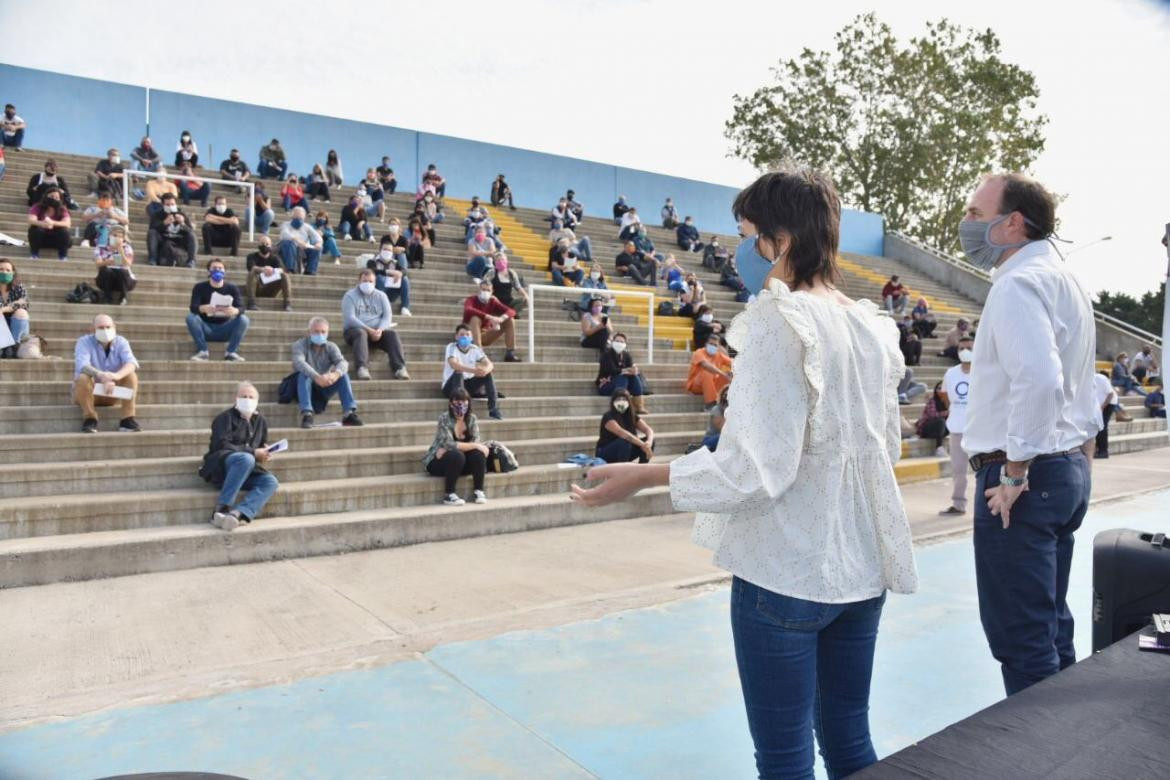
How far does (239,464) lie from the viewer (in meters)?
6.73

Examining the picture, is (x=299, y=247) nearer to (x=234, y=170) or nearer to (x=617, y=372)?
(x=617, y=372)

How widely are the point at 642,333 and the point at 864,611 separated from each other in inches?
506

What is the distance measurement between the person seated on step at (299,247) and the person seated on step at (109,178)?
3.62 m

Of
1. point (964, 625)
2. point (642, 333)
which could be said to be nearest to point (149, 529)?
point (964, 625)

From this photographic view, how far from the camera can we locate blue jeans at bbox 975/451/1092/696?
2.48 meters

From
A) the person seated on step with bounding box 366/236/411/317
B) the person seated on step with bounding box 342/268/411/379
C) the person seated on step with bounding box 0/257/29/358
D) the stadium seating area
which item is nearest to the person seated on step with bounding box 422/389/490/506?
the stadium seating area

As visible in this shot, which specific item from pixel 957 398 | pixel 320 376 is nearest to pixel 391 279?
pixel 320 376

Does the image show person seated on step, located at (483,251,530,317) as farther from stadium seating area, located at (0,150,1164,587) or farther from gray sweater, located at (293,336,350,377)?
gray sweater, located at (293,336,350,377)

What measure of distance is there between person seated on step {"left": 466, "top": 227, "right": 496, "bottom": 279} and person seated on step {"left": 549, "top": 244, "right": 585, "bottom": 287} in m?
1.22

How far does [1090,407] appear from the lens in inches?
106

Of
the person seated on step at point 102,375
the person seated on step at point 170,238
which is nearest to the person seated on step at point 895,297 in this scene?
the person seated on step at point 170,238

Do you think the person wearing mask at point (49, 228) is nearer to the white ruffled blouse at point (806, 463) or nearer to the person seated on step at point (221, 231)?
the person seated on step at point (221, 231)

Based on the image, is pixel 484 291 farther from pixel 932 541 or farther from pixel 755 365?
pixel 755 365

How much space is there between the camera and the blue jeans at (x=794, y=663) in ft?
5.78
